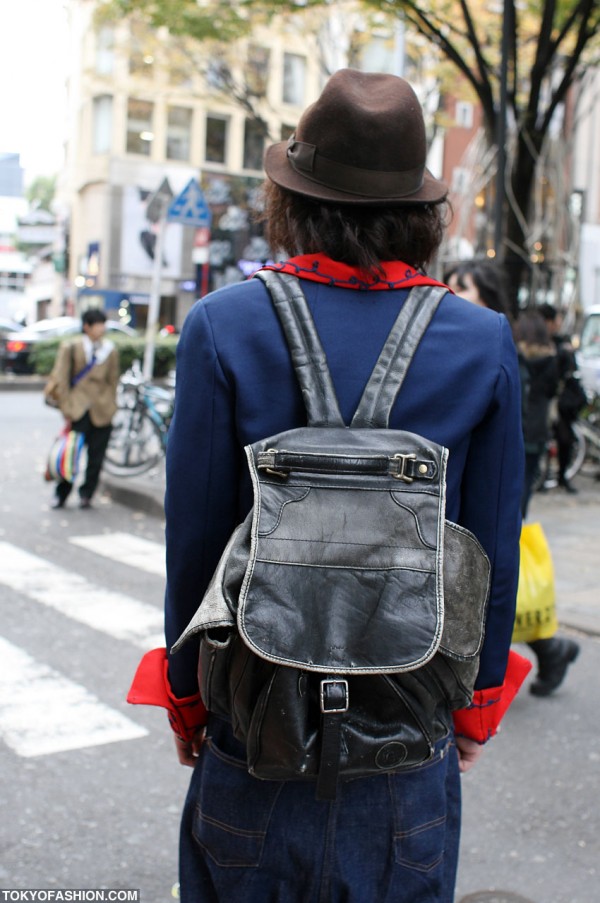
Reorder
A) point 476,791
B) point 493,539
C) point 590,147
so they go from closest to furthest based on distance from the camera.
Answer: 1. point 493,539
2. point 476,791
3. point 590,147

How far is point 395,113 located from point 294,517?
27.0 inches

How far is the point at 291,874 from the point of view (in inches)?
61.0

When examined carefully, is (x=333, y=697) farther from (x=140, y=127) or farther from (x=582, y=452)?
(x=140, y=127)

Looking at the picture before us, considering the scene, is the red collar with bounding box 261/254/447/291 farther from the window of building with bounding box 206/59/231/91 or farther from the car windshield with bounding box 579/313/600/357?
the window of building with bounding box 206/59/231/91

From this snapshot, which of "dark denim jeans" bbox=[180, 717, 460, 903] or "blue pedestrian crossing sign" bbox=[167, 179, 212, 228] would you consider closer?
"dark denim jeans" bbox=[180, 717, 460, 903]

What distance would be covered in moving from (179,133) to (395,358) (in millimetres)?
41480

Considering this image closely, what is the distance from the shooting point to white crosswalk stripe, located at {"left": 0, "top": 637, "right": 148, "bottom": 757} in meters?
4.00

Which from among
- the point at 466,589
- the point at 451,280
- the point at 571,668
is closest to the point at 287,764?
the point at 466,589

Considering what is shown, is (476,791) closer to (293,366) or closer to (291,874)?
(291,874)

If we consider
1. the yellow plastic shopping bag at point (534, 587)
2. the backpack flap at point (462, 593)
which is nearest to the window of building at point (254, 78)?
the yellow plastic shopping bag at point (534, 587)

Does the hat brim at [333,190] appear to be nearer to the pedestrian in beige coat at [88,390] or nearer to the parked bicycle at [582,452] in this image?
the pedestrian in beige coat at [88,390]

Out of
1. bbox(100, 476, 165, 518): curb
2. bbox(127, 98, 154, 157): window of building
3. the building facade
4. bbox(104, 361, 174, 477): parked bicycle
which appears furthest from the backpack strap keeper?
bbox(127, 98, 154, 157): window of building

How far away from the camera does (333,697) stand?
1.35m
